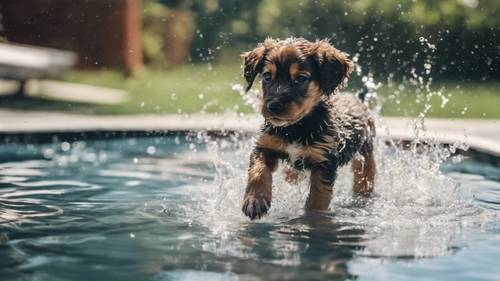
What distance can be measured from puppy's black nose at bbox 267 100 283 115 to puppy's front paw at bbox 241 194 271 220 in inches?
20.2

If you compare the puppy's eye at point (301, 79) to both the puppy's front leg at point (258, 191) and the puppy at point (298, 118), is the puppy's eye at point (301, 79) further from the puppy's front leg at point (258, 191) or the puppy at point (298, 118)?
the puppy's front leg at point (258, 191)

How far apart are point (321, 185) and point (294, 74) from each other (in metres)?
0.70

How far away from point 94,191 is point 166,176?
100cm

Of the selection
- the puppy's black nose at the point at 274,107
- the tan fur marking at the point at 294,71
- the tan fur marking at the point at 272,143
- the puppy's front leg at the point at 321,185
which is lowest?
the puppy's front leg at the point at 321,185

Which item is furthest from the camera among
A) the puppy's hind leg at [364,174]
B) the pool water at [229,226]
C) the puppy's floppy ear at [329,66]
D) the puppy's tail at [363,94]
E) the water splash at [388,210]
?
the puppy's tail at [363,94]

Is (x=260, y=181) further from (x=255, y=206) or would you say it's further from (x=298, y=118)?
(x=298, y=118)

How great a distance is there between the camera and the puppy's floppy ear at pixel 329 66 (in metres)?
5.22

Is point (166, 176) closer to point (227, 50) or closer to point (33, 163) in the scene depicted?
point (33, 163)

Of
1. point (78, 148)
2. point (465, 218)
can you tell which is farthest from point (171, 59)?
point (465, 218)

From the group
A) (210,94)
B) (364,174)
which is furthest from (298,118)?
(210,94)

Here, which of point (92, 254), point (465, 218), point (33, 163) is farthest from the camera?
point (33, 163)

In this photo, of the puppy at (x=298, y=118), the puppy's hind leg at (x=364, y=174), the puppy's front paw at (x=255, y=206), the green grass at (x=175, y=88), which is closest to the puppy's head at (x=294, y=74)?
the puppy at (x=298, y=118)

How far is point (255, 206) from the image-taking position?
4809 millimetres

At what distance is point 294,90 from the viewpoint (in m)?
4.93
